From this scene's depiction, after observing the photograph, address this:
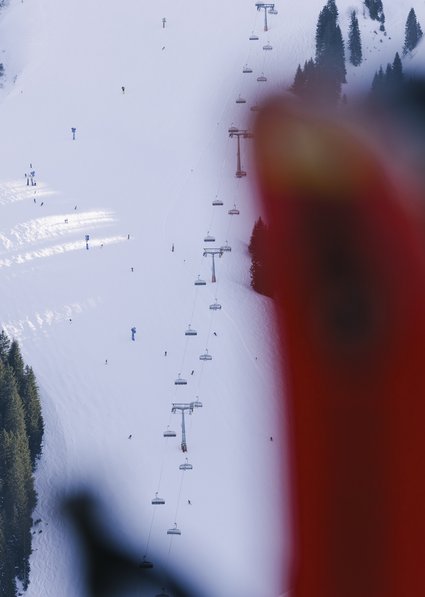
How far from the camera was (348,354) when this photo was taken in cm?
6406

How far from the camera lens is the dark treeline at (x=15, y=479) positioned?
5366 centimetres

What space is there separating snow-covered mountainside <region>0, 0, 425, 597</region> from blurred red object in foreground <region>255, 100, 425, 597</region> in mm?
1430

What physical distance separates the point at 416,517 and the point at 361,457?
3.52m

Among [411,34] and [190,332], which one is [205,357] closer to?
[190,332]

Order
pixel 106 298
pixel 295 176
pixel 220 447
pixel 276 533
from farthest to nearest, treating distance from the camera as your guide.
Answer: pixel 295 176 < pixel 106 298 < pixel 220 447 < pixel 276 533

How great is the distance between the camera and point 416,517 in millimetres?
53812

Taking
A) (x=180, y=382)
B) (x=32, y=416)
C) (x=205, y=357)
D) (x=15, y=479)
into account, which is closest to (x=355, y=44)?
(x=205, y=357)

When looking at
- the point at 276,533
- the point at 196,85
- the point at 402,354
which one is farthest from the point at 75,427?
the point at 196,85

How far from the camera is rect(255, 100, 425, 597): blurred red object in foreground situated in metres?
52.4

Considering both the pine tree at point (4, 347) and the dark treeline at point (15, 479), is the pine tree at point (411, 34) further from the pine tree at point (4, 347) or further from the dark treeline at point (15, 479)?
the dark treeline at point (15, 479)

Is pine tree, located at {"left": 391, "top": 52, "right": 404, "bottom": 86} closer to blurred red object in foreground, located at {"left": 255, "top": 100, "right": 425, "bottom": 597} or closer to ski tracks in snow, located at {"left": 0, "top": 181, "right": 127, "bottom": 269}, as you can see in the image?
blurred red object in foreground, located at {"left": 255, "top": 100, "right": 425, "bottom": 597}

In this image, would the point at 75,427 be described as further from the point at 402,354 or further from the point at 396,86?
the point at 396,86

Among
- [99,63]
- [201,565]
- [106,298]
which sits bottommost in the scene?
[201,565]

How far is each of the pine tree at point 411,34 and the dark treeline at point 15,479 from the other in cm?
5360
